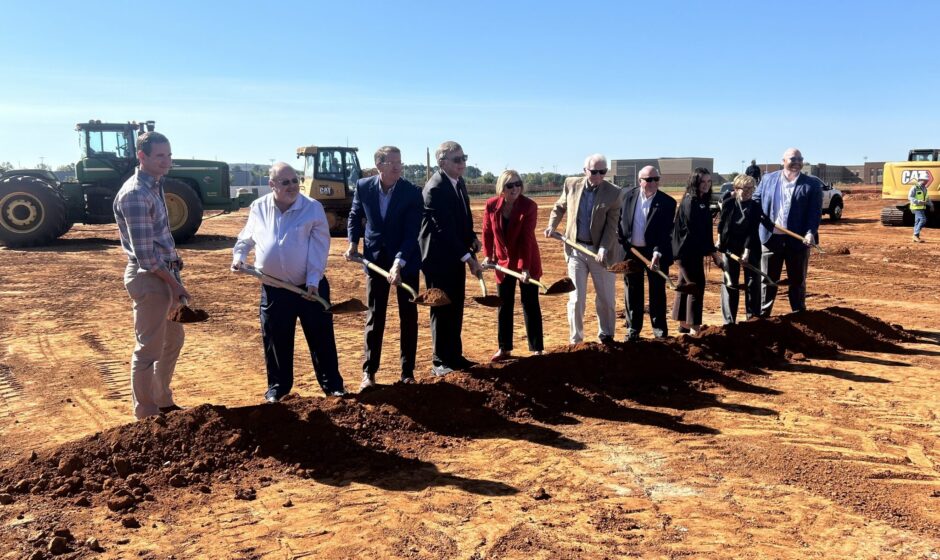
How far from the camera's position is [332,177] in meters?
20.4

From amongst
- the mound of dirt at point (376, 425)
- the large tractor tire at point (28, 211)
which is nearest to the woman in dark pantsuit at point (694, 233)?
the mound of dirt at point (376, 425)

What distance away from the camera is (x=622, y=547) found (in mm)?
3621

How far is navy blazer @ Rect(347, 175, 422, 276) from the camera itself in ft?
18.5

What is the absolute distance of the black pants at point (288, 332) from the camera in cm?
514

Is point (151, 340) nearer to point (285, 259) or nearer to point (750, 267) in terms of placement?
point (285, 259)

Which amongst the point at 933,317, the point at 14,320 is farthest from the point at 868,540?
the point at 14,320

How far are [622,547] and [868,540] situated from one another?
3.94 ft

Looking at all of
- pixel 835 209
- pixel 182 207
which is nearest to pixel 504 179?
pixel 182 207

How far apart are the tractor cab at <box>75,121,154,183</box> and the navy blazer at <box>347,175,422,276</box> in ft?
47.4

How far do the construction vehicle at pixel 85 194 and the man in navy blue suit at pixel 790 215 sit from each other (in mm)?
14113

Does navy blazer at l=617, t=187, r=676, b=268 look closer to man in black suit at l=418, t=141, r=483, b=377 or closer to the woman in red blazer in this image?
the woman in red blazer

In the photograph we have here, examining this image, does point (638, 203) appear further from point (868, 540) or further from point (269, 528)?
point (269, 528)

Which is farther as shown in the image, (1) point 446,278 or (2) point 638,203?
(2) point 638,203

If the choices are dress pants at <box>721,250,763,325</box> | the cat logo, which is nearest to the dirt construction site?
dress pants at <box>721,250,763,325</box>
